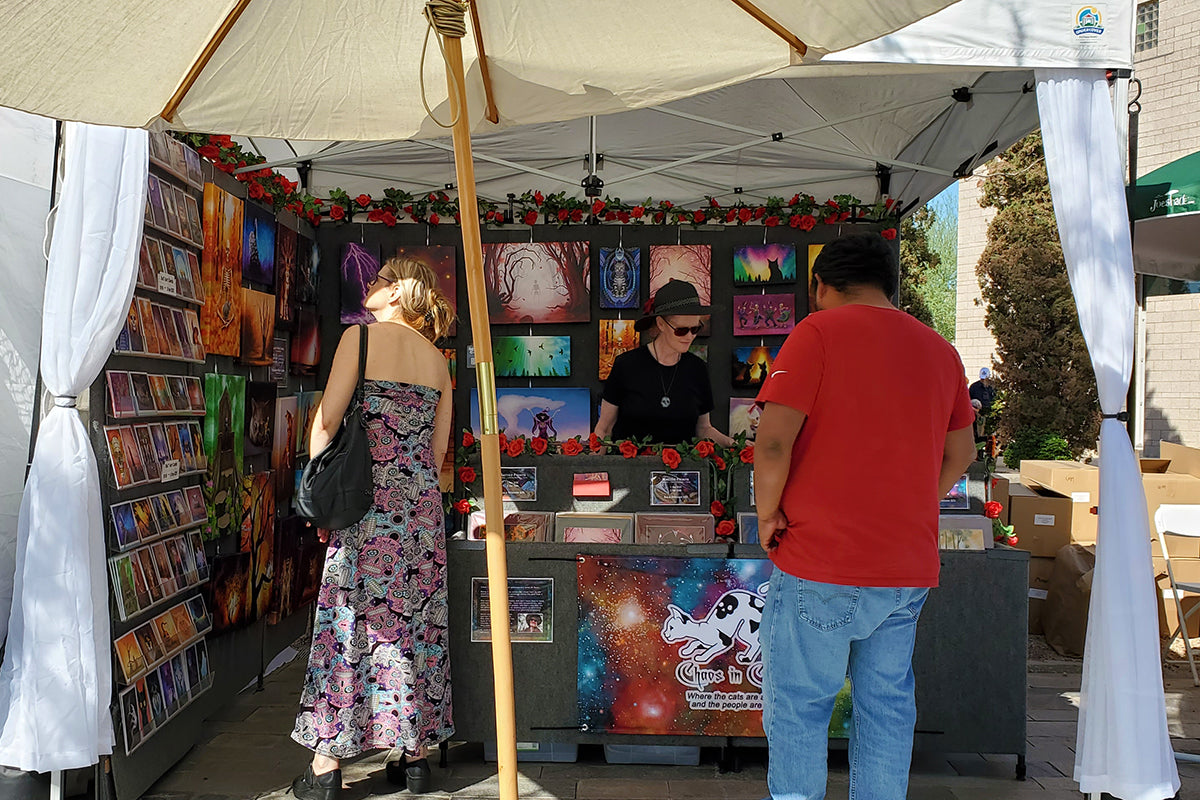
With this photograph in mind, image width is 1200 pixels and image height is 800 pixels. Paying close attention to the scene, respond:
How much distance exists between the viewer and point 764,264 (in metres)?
6.32

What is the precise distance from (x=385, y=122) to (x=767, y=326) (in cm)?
446

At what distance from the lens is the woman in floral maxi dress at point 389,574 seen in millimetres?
3219

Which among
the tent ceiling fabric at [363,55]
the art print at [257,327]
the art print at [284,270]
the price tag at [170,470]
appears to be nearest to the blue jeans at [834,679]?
the tent ceiling fabric at [363,55]

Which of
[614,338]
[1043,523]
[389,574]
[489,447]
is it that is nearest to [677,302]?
[614,338]

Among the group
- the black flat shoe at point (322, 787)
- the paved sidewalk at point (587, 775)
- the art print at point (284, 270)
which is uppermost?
the art print at point (284, 270)

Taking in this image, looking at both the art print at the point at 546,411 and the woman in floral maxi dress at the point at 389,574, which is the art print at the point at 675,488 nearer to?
the woman in floral maxi dress at the point at 389,574

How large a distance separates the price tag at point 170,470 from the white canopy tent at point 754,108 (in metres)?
0.73

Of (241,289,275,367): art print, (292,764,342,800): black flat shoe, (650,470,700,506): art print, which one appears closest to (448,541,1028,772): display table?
(650,470,700,506): art print

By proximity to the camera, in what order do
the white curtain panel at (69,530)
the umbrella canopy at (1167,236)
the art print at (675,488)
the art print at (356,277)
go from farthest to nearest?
the art print at (356,277)
the umbrella canopy at (1167,236)
the art print at (675,488)
the white curtain panel at (69,530)

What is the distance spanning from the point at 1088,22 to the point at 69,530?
3.87m

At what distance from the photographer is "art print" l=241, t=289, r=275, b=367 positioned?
452 centimetres

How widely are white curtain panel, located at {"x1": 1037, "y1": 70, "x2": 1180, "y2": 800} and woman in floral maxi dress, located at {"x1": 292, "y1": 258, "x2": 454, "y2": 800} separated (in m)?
2.30

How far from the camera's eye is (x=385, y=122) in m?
2.22

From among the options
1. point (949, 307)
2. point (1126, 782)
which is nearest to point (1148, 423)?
point (1126, 782)
